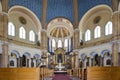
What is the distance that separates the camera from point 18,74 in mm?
6711

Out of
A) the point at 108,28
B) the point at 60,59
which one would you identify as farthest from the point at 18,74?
the point at 60,59

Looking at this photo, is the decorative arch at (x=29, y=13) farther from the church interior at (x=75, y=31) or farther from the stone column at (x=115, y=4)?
the stone column at (x=115, y=4)

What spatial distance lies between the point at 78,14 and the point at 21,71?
23962 mm

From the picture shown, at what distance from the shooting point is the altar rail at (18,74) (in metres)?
6.54

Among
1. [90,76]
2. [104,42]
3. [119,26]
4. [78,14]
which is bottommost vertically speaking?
[90,76]

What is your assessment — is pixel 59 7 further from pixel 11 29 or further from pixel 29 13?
pixel 11 29

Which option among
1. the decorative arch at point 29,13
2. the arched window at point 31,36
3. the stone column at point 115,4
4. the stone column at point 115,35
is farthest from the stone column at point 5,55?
the stone column at point 115,4

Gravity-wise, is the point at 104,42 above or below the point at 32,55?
above

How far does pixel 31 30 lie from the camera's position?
29.2 metres

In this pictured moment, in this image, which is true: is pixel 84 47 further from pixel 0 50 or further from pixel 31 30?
pixel 0 50

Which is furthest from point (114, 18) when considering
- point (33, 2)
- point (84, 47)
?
point (33, 2)

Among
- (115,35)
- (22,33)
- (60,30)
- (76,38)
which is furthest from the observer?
(60,30)

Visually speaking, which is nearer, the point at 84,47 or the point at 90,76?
the point at 90,76

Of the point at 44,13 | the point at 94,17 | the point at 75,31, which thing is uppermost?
the point at 44,13
